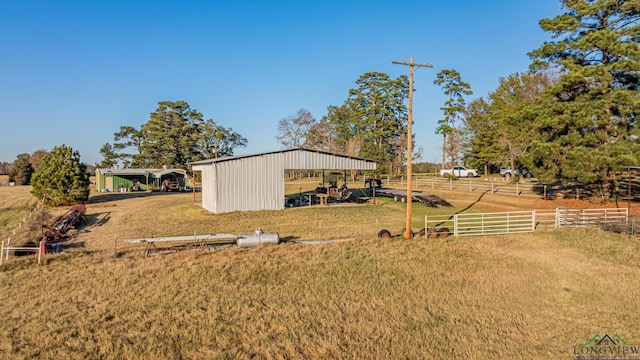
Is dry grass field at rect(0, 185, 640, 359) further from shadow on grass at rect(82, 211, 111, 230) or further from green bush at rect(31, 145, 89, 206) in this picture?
green bush at rect(31, 145, 89, 206)

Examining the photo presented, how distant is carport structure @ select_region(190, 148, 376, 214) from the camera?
65.7ft

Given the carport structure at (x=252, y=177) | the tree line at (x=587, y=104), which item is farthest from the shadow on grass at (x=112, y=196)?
the tree line at (x=587, y=104)

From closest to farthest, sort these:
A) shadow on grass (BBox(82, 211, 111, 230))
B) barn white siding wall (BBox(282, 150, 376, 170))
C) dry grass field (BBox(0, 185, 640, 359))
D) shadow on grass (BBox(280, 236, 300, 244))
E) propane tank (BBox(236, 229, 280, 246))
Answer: dry grass field (BBox(0, 185, 640, 359)) → propane tank (BBox(236, 229, 280, 246)) → shadow on grass (BBox(280, 236, 300, 244)) → shadow on grass (BBox(82, 211, 111, 230)) → barn white siding wall (BBox(282, 150, 376, 170))

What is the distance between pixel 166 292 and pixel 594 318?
8.64m

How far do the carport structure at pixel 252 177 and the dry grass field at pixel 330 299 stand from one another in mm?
6961

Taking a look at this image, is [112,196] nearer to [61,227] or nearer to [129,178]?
[129,178]

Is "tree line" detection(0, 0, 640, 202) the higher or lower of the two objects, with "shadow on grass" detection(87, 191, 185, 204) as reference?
higher

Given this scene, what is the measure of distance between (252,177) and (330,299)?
14042mm

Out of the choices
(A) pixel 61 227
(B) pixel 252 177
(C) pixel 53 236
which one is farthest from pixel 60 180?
(B) pixel 252 177

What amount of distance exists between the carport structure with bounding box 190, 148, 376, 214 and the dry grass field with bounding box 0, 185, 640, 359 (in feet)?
22.8

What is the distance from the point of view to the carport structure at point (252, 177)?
65.7ft

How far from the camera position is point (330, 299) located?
7.70 meters

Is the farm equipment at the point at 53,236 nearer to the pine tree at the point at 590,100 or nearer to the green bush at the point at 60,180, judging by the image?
the green bush at the point at 60,180

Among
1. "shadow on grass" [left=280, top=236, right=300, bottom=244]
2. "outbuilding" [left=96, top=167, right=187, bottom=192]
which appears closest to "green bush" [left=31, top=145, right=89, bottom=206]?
"outbuilding" [left=96, top=167, right=187, bottom=192]
